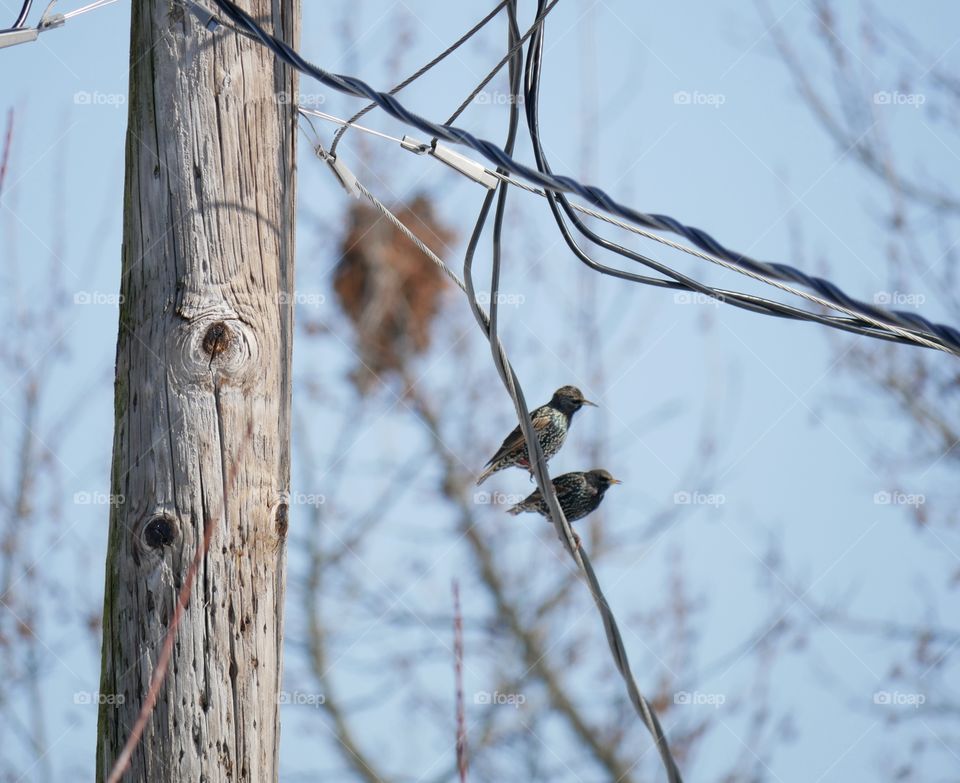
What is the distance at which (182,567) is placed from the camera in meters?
2.35

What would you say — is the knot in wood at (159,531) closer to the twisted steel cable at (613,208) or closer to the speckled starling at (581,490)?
the twisted steel cable at (613,208)

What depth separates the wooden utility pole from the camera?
233 cm

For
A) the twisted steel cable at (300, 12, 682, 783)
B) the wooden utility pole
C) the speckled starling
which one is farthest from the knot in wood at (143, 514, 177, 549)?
the speckled starling

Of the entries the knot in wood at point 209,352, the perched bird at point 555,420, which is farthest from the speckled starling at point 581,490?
the knot in wood at point 209,352

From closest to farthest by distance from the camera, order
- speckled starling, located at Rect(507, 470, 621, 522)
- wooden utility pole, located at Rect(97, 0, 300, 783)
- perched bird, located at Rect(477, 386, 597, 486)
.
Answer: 1. wooden utility pole, located at Rect(97, 0, 300, 783)
2. speckled starling, located at Rect(507, 470, 621, 522)
3. perched bird, located at Rect(477, 386, 597, 486)

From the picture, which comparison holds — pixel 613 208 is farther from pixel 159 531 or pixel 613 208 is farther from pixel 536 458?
pixel 159 531

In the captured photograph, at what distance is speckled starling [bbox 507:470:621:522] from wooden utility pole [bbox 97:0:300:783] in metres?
1.52

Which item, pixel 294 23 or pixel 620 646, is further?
pixel 294 23

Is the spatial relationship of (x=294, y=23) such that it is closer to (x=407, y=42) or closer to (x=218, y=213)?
(x=218, y=213)

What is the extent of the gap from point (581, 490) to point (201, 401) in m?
1.82

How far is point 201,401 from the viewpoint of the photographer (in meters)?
2.42

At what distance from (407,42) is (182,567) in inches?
375

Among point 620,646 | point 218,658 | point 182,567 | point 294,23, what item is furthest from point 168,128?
point 620,646

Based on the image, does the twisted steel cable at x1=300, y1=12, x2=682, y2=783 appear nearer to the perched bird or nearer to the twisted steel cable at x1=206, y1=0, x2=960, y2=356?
the twisted steel cable at x1=206, y1=0, x2=960, y2=356
